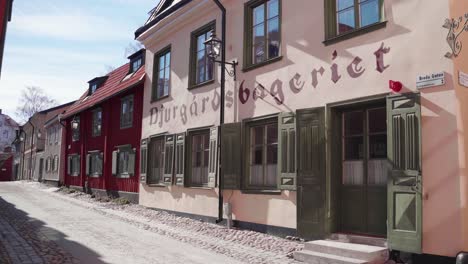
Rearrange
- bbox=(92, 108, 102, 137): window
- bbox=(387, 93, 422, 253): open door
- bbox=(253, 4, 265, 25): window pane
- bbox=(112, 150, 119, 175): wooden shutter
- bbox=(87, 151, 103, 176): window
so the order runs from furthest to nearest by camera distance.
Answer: bbox=(92, 108, 102, 137): window → bbox=(87, 151, 103, 176): window → bbox=(112, 150, 119, 175): wooden shutter → bbox=(253, 4, 265, 25): window pane → bbox=(387, 93, 422, 253): open door

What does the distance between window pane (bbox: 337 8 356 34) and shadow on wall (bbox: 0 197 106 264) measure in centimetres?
570

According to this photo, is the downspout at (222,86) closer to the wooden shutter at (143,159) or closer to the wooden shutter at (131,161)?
the wooden shutter at (143,159)

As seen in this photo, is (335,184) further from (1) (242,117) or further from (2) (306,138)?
(1) (242,117)

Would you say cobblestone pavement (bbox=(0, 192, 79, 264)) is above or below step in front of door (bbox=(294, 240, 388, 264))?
below

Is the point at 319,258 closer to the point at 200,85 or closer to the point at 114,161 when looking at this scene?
the point at 200,85

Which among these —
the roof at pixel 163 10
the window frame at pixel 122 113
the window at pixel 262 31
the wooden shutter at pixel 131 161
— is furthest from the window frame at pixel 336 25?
the window frame at pixel 122 113

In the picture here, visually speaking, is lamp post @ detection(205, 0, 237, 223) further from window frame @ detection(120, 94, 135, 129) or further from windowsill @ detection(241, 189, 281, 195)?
window frame @ detection(120, 94, 135, 129)

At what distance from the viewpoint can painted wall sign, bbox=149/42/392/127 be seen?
7984 millimetres

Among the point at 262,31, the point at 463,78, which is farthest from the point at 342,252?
the point at 262,31

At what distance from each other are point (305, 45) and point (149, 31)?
7.76 metres

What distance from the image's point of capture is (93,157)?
2316 centimetres

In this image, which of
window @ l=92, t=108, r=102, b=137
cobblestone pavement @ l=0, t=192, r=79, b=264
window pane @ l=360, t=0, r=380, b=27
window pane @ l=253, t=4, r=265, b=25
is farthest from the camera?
window @ l=92, t=108, r=102, b=137

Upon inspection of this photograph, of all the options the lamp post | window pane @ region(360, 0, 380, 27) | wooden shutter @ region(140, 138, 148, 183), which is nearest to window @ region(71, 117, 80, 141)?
wooden shutter @ region(140, 138, 148, 183)

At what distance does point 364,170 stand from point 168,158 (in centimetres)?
723
